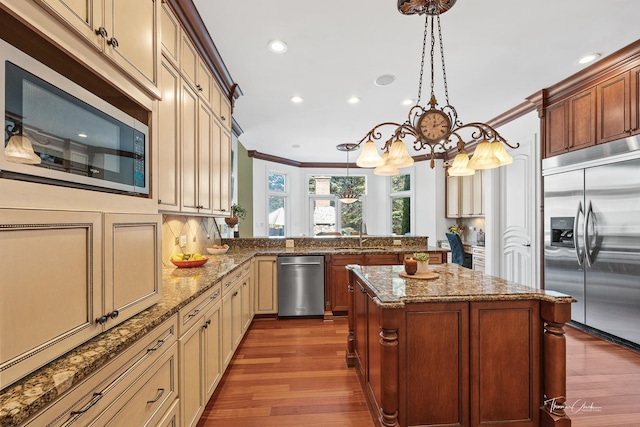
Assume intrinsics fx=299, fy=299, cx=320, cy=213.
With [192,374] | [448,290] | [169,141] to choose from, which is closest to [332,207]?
[169,141]

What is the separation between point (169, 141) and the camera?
6.81 ft

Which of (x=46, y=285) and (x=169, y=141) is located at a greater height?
(x=169, y=141)

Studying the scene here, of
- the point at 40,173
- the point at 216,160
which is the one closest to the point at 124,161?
the point at 40,173

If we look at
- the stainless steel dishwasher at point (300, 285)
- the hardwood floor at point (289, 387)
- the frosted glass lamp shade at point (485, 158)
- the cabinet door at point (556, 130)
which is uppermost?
the cabinet door at point (556, 130)

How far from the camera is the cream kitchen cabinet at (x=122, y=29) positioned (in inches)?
36.8

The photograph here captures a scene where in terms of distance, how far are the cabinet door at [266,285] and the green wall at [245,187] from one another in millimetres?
2217

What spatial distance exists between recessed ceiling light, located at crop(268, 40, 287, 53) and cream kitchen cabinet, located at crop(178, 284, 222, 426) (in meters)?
2.14

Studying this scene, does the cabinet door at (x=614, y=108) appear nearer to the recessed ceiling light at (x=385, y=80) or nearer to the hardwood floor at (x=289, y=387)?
the recessed ceiling light at (x=385, y=80)

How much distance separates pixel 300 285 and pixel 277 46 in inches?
108

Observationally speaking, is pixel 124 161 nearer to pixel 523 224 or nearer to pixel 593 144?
pixel 593 144

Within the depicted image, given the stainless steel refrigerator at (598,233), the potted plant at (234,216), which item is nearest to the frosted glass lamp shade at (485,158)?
the stainless steel refrigerator at (598,233)

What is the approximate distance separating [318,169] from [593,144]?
18.6 ft

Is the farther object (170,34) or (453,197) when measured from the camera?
(453,197)

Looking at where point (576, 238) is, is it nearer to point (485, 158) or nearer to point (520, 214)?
point (520, 214)
